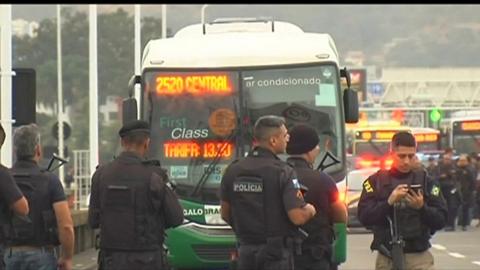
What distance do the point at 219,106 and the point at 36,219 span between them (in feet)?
18.8

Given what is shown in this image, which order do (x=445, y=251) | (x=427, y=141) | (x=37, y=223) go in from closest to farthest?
(x=37, y=223) → (x=445, y=251) → (x=427, y=141)

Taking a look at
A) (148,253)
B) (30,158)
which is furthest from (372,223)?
(30,158)

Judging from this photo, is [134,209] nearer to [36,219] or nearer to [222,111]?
[36,219]

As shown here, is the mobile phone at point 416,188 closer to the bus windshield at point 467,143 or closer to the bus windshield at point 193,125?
the bus windshield at point 193,125

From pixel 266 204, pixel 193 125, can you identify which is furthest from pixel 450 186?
pixel 266 204

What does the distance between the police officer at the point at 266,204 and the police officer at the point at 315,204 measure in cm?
22

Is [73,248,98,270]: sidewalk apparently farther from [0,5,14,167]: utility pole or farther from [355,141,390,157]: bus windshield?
[355,141,390,157]: bus windshield

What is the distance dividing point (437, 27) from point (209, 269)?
189 metres

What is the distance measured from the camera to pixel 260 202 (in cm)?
752

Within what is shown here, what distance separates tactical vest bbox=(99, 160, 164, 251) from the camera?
26.0ft

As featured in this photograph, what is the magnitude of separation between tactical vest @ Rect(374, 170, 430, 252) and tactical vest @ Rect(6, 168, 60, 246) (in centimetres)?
246

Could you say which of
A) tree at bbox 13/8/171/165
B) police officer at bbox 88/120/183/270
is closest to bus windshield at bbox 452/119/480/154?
police officer at bbox 88/120/183/270

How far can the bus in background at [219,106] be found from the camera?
13125mm

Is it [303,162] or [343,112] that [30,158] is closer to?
[303,162]
